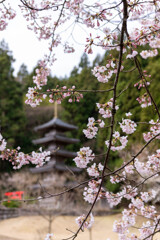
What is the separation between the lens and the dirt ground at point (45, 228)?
604 cm

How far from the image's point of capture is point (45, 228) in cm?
641

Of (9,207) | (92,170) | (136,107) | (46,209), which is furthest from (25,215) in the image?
(92,170)

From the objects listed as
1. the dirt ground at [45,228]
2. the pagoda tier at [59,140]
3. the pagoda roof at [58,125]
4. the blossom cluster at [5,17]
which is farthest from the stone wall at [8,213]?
the blossom cluster at [5,17]

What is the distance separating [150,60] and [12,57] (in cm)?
630

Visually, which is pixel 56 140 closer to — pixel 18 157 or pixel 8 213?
pixel 8 213

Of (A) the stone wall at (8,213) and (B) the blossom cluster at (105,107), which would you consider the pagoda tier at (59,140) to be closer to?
(A) the stone wall at (8,213)

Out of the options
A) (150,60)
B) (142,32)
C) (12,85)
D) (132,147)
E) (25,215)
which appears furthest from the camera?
(12,85)

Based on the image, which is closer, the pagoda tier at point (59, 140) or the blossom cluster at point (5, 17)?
the blossom cluster at point (5, 17)

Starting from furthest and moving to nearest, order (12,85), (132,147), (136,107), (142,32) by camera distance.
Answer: (12,85) < (132,147) < (136,107) < (142,32)

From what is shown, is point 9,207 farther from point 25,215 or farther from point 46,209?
point 46,209

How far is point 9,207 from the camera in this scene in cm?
802

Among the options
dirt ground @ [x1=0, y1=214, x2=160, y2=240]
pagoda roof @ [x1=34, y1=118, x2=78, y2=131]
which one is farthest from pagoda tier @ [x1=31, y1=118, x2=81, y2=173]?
dirt ground @ [x1=0, y1=214, x2=160, y2=240]

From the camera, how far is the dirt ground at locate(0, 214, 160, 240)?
6.04 metres

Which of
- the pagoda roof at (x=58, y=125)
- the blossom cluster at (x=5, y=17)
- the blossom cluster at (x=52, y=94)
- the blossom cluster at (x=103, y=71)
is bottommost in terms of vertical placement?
the blossom cluster at (x=52, y=94)
